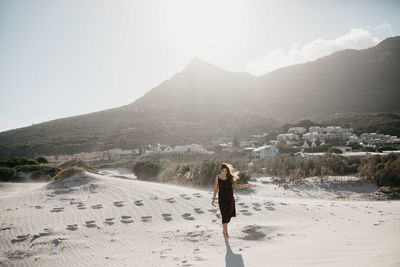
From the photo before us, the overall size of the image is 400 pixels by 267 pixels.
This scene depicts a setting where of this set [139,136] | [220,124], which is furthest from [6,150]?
[220,124]

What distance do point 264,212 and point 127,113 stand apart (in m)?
96.6

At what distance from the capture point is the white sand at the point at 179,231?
3826 mm

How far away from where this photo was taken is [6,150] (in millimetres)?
54438

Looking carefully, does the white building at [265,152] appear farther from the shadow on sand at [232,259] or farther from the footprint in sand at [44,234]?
the footprint in sand at [44,234]

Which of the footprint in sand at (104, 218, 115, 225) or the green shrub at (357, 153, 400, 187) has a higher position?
the footprint in sand at (104, 218, 115, 225)

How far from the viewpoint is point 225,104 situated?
125250 millimetres

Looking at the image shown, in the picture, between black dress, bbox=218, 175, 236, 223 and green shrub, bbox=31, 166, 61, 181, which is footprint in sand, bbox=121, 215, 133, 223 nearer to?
black dress, bbox=218, 175, 236, 223

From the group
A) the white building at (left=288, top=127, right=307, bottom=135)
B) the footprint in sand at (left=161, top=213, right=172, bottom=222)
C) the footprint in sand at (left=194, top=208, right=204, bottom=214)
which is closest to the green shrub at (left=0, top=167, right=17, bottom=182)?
the footprint in sand at (left=161, top=213, right=172, bottom=222)

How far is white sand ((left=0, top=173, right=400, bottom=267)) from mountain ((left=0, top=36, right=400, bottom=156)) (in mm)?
55378

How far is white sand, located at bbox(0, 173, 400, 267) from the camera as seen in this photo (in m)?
3.83

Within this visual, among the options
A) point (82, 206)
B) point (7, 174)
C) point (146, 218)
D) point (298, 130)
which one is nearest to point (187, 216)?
point (146, 218)

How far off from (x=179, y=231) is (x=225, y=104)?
122 m

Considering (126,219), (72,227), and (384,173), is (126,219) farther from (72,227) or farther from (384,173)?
(384,173)

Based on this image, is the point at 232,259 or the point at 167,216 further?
the point at 167,216
